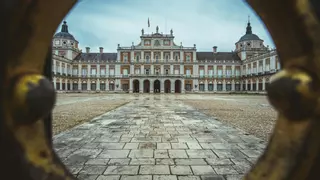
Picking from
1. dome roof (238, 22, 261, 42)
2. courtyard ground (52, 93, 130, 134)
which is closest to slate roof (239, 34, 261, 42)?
dome roof (238, 22, 261, 42)

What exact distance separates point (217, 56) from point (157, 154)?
6259cm

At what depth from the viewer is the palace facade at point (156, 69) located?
2270 inches

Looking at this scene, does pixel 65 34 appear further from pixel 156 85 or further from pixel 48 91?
pixel 48 91

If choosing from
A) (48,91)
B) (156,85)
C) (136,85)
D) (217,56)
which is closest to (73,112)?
(48,91)

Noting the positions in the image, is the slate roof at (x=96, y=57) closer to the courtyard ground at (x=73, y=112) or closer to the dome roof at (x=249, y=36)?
the dome roof at (x=249, y=36)

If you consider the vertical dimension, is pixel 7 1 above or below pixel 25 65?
above

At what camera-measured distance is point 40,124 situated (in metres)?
0.57

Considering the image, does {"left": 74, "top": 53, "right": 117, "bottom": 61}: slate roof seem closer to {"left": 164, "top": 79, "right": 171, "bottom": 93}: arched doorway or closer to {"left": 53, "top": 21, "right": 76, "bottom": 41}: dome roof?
{"left": 53, "top": 21, "right": 76, "bottom": 41}: dome roof

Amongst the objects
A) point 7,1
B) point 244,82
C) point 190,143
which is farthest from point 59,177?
point 244,82

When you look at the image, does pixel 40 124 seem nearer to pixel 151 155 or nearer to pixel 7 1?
pixel 7 1

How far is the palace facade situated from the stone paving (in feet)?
170

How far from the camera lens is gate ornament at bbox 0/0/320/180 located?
50 cm

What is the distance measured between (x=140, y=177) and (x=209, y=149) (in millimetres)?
1599

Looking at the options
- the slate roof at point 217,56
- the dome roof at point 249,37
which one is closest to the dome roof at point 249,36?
the dome roof at point 249,37
